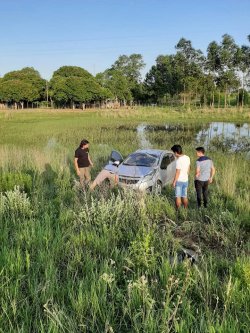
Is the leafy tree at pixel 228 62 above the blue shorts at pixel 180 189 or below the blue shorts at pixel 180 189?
above

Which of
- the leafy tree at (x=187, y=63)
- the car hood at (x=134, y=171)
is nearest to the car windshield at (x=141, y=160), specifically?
the car hood at (x=134, y=171)

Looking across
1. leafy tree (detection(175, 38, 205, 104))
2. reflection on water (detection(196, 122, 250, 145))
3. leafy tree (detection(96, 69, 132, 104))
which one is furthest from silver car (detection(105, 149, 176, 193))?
leafy tree (detection(96, 69, 132, 104))

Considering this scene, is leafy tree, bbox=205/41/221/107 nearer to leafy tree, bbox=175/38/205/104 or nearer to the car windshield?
leafy tree, bbox=175/38/205/104

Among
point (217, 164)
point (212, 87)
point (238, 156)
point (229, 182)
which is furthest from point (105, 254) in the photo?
point (212, 87)

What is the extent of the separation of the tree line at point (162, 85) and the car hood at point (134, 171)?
56.5 m

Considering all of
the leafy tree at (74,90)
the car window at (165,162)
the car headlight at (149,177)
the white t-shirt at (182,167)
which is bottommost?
the car headlight at (149,177)

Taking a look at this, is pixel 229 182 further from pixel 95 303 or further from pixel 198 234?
pixel 95 303

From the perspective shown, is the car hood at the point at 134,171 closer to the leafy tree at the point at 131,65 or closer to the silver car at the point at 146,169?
the silver car at the point at 146,169

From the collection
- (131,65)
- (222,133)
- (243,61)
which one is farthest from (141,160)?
(131,65)

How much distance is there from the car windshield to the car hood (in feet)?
1.10

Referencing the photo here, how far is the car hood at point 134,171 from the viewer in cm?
1166

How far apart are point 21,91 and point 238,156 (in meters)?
74.3

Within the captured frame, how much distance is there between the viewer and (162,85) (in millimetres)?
95250

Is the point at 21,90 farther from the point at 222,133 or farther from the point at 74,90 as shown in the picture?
the point at 222,133
